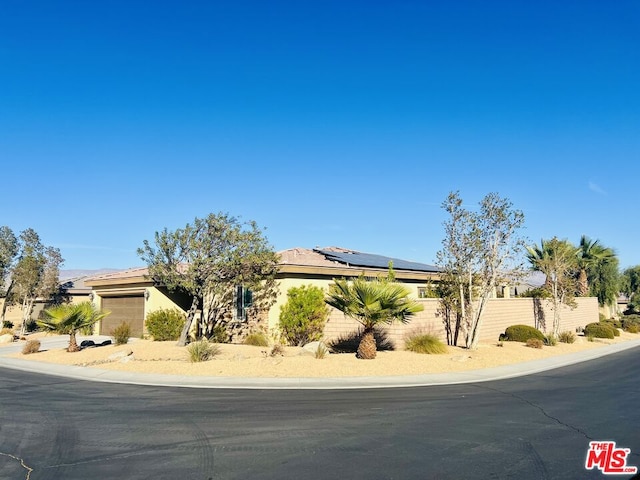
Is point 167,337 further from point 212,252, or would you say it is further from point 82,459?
point 82,459

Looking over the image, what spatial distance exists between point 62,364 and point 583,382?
18.7 metres

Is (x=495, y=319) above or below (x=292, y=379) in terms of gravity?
above

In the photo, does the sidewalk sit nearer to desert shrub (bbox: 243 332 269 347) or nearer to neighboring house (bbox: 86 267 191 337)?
desert shrub (bbox: 243 332 269 347)

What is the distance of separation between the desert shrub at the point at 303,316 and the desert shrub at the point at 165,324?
677 cm

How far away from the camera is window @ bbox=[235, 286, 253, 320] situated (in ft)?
76.3

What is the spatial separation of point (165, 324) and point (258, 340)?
21.5ft

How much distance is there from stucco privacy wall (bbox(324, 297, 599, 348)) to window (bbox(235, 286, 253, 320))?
418 centimetres

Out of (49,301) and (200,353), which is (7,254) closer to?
(49,301)

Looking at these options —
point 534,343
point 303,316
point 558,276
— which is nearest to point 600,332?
point 558,276

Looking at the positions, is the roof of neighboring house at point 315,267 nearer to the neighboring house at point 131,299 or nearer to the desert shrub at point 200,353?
the neighboring house at point 131,299

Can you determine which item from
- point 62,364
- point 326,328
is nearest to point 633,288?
point 326,328

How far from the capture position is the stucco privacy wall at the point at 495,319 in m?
21.2

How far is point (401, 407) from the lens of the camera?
10586mm

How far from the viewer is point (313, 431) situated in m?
8.65
